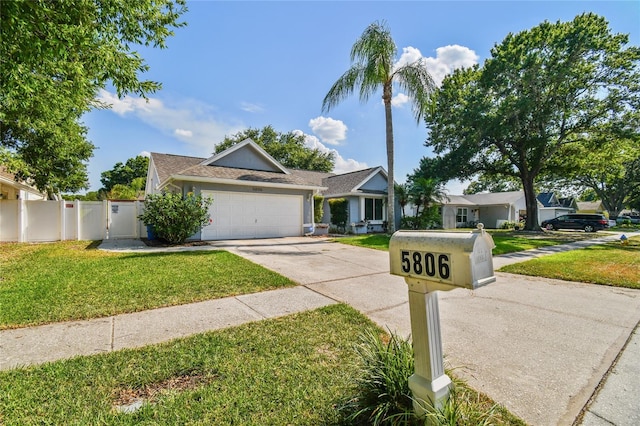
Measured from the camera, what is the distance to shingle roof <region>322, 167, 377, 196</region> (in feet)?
65.3

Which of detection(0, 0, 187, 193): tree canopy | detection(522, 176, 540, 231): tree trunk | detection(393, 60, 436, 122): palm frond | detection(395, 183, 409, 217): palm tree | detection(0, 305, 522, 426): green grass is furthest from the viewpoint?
detection(522, 176, 540, 231): tree trunk

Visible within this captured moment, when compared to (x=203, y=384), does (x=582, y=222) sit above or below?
above

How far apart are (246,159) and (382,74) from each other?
27.5ft

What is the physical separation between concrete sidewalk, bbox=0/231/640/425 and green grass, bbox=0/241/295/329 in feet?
1.42

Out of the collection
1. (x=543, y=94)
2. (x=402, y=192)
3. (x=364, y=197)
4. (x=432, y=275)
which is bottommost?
(x=432, y=275)

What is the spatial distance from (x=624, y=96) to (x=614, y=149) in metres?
4.30

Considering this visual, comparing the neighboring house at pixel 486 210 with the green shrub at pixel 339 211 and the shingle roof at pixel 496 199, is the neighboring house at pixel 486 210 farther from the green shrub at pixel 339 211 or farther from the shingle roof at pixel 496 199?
the green shrub at pixel 339 211

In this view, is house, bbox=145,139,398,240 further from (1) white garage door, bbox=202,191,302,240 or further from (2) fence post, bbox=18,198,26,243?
(2) fence post, bbox=18,198,26,243

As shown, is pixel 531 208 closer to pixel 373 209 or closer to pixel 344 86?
pixel 373 209

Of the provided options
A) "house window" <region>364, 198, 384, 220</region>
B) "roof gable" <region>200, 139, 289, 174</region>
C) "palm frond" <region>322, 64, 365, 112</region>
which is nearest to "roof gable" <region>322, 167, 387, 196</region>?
"house window" <region>364, 198, 384, 220</region>

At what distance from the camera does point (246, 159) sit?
53.0 feet

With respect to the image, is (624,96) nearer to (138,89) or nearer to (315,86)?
(315,86)

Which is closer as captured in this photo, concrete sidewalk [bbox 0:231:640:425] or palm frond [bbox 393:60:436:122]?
concrete sidewalk [bbox 0:231:640:425]

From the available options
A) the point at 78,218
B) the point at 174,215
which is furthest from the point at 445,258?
the point at 78,218
